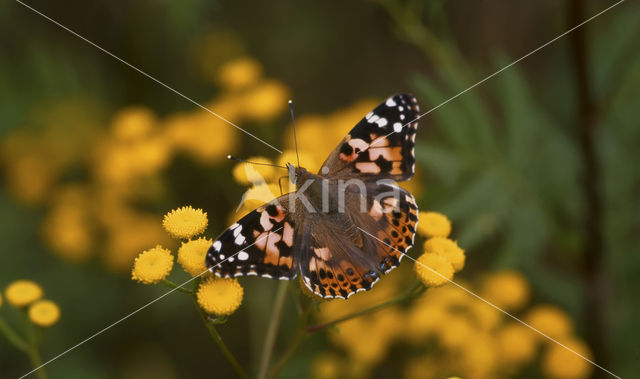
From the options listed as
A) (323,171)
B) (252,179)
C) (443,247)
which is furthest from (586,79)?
(252,179)

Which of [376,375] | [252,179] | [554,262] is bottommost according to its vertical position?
[376,375]

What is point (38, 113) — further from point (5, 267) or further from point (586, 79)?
point (586, 79)

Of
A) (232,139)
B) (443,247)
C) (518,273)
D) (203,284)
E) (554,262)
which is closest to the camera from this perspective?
(203,284)

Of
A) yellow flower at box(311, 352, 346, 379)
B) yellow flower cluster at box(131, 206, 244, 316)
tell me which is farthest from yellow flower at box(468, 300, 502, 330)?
yellow flower cluster at box(131, 206, 244, 316)

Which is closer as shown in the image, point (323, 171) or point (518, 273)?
point (323, 171)

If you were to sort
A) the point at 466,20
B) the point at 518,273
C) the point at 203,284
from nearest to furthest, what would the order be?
1. the point at 203,284
2. the point at 518,273
3. the point at 466,20

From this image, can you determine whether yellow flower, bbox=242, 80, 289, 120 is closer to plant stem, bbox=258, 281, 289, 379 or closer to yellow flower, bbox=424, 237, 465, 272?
plant stem, bbox=258, 281, 289, 379
